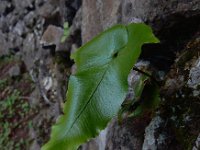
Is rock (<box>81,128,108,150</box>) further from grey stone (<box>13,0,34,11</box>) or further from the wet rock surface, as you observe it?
grey stone (<box>13,0,34,11</box>)

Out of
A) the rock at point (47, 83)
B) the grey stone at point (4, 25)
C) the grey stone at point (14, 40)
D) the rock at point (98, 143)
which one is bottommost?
the rock at point (47, 83)

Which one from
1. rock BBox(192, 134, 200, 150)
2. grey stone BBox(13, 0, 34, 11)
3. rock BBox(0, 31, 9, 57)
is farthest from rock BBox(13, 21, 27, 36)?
rock BBox(192, 134, 200, 150)

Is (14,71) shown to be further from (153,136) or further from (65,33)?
(153,136)

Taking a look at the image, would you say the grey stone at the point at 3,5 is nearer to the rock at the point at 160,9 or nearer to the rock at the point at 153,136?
the rock at the point at 160,9

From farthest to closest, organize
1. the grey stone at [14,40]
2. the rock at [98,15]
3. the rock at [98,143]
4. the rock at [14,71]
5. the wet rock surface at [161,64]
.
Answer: the grey stone at [14,40]
the rock at [14,71]
the rock at [98,15]
the rock at [98,143]
the wet rock surface at [161,64]

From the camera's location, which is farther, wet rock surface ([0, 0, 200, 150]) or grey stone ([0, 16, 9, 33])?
grey stone ([0, 16, 9, 33])

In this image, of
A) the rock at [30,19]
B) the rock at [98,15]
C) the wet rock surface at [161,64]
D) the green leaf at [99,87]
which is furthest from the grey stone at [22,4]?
the green leaf at [99,87]

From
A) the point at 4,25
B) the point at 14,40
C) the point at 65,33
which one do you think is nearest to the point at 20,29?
the point at 14,40

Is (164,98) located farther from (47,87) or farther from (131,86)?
(47,87)
